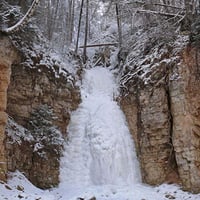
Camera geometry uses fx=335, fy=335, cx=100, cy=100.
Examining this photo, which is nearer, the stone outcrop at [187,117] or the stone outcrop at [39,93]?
the stone outcrop at [187,117]

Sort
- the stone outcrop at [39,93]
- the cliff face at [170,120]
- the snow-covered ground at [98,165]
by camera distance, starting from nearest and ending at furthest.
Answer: the snow-covered ground at [98,165]
the cliff face at [170,120]
the stone outcrop at [39,93]

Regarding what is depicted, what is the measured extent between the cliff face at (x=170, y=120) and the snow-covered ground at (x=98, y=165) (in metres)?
0.51

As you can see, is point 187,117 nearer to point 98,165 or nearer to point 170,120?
point 170,120

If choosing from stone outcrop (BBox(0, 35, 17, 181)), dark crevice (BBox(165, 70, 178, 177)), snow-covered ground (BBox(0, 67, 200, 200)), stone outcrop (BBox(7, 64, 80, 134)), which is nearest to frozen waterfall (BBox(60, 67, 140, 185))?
snow-covered ground (BBox(0, 67, 200, 200))

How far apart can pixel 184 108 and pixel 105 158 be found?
3.69 meters

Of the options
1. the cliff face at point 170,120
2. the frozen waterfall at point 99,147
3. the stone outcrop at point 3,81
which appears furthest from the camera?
the frozen waterfall at point 99,147

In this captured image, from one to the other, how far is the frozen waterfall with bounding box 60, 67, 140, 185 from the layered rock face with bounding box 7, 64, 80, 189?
1.69 ft

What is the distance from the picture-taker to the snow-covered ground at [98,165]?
11102mm

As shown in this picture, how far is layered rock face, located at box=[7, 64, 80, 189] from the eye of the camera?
1205 centimetres

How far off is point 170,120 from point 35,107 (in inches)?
209

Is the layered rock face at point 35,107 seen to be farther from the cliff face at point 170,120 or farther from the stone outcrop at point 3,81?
the cliff face at point 170,120

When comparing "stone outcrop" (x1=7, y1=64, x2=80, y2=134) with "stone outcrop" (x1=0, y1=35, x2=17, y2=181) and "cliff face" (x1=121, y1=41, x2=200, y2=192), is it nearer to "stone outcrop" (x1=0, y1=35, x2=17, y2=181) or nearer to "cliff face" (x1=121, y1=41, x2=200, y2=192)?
"stone outcrop" (x1=0, y1=35, x2=17, y2=181)

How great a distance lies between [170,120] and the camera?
1296cm

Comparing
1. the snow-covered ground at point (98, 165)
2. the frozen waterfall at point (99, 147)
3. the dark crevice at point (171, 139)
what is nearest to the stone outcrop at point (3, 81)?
the snow-covered ground at point (98, 165)
